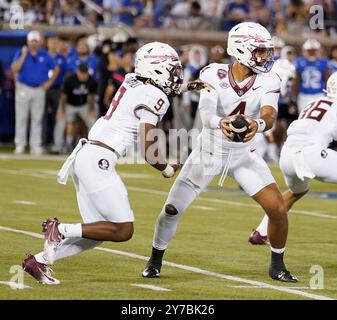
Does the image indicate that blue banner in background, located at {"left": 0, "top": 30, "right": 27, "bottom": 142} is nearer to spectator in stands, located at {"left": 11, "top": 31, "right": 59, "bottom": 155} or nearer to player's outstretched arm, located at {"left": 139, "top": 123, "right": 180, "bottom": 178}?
spectator in stands, located at {"left": 11, "top": 31, "right": 59, "bottom": 155}

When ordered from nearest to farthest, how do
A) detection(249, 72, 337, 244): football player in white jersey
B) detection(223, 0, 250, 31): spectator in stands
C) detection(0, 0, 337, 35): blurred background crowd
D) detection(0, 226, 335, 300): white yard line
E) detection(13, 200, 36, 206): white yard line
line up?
detection(0, 226, 335, 300): white yard line
detection(249, 72, 337, 244): football player in white jersey
detection(13, 200, 36, 206): white yard line
detection(0, 0, 337, 35): blurred background crowd
detection(223, 0, 250, 31): spectator in stands

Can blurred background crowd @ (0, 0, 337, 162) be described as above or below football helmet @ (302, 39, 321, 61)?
below

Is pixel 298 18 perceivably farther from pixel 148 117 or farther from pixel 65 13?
pixel 148 117

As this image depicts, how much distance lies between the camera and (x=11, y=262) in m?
8.73

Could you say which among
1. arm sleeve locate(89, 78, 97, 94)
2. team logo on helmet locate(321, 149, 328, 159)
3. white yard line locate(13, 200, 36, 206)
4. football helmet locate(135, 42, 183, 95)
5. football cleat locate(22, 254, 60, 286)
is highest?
football helmet locate(135, 42, 183, 95)

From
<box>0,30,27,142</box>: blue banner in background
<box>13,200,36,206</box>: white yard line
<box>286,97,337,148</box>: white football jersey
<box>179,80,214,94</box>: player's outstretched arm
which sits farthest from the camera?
<box>0,30,27,142</box>: blue banner in background

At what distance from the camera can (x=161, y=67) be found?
787 cm

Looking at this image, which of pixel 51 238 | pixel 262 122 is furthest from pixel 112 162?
pixel 262 122

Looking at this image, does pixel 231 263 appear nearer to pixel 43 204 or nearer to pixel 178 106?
pixel 43 204

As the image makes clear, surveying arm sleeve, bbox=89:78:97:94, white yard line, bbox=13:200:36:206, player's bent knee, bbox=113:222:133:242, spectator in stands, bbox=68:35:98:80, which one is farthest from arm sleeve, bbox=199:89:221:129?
spectator in stands, bbox=68:35:98:80

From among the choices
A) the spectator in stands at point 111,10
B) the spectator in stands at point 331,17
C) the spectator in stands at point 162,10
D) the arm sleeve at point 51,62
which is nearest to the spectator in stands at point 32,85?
the arm sleeve at point 51,62

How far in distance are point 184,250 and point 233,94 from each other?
1.84 m

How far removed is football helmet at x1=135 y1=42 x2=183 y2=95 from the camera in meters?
7.88

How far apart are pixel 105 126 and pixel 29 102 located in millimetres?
10938
